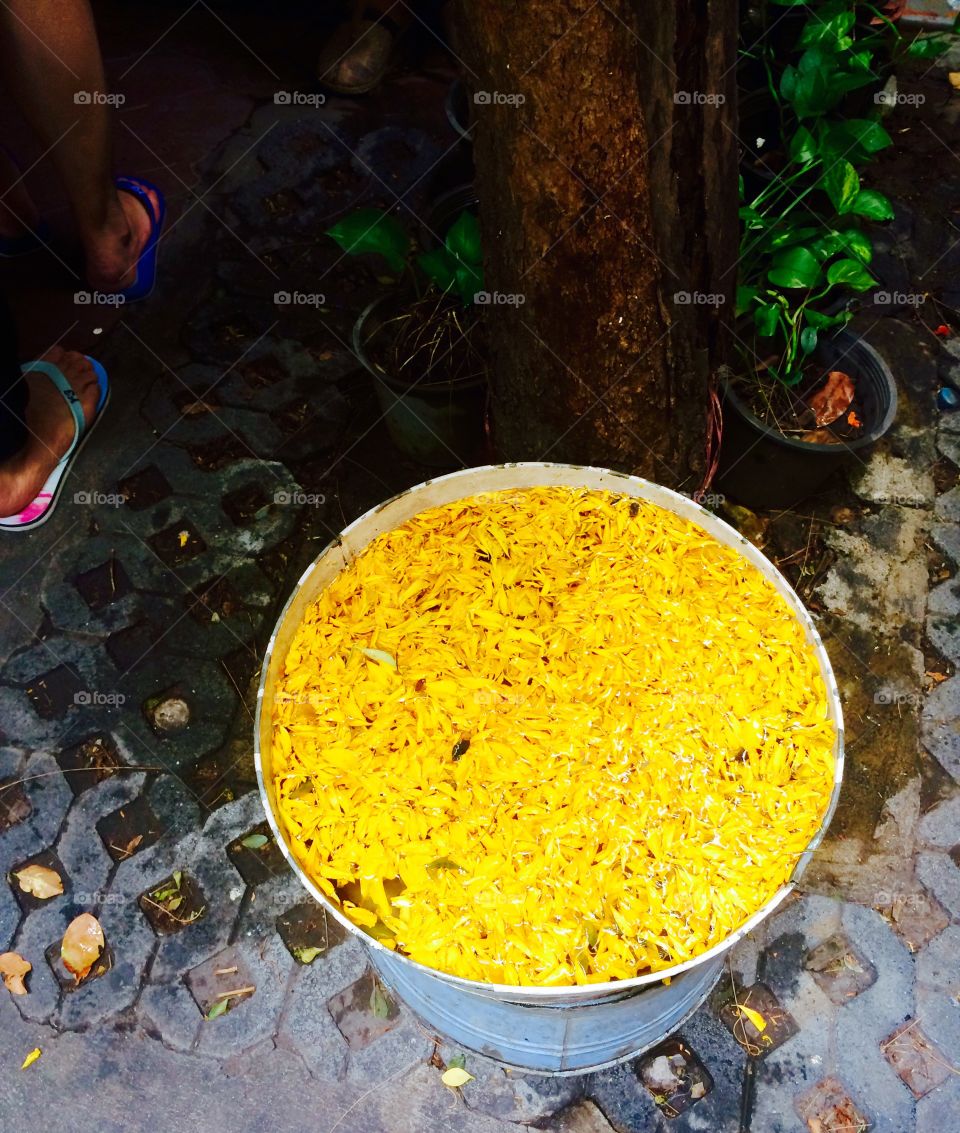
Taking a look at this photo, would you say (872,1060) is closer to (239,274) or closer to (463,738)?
(463,738)

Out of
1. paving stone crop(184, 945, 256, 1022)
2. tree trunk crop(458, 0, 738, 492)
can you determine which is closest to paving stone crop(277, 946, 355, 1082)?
paving stone crop(184, 945, 256, 1022)

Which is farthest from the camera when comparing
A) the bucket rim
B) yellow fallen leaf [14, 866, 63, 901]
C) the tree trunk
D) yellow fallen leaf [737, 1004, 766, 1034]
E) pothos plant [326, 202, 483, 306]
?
yellow fallen leaf [14, 866, 63, 901]

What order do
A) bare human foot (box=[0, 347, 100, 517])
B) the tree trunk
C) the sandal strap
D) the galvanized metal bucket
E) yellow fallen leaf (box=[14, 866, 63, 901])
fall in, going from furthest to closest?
1. the sandal strap
2. bare human foot (box=[0, 347, 100, 517])
3. yellow fallen leaf (box=[14, 866, 63, 901])
4. the galvanized metal bucket
5. the tree trunk

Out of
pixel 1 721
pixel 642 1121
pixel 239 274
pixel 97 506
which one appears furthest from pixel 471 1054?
pixel 239 274

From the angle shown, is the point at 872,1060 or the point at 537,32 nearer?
the point at 537,32

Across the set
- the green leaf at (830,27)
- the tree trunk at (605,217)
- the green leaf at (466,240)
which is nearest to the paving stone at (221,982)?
the tree trunk at (605,217)

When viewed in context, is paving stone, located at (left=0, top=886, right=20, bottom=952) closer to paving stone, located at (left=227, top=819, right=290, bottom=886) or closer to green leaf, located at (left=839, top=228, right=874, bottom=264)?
paving stone, located at (left=227, top=819, right=290, bottom=886)

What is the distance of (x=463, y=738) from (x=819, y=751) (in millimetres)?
653

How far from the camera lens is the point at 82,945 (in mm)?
2338

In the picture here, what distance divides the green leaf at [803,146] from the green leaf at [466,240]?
965 mm

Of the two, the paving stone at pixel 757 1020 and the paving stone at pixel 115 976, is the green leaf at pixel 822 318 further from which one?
the paving stone at pixel 115 976

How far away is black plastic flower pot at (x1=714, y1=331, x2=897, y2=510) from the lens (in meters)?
2.47

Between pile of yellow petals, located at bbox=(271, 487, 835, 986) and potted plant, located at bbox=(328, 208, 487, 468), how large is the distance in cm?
77

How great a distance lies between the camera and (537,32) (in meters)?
1.43
